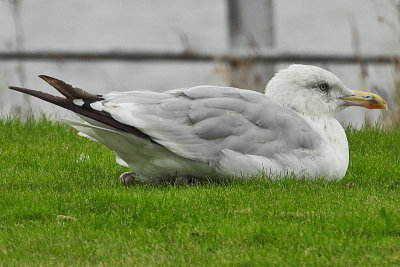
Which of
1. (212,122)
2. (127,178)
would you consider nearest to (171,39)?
(127,178)

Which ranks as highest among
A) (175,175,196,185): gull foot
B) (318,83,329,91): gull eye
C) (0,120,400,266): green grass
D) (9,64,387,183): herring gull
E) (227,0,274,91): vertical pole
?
(227,0,274,91): vertical pole

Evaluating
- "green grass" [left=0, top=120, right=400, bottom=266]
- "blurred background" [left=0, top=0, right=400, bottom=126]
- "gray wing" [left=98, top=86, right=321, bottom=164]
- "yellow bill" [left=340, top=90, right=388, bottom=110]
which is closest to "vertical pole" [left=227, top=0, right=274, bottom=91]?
"blurred background" [left=0, top=0, right=400, bottom=126]

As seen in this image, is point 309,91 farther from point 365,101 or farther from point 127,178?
point 127,178

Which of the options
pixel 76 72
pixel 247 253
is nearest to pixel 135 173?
pixel 247 253

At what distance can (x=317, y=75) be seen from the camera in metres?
7.57

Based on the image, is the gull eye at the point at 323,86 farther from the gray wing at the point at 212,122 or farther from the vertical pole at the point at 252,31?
the vertical pole at the point at 252,31

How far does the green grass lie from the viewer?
562 cm

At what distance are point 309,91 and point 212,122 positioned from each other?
37.3 inches

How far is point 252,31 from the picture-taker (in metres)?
11.8

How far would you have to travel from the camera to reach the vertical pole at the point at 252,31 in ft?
37.0

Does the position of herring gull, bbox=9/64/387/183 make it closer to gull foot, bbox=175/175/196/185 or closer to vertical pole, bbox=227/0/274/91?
gull foot, bbox=175/175/196/185

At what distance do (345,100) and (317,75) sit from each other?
0.32 metres

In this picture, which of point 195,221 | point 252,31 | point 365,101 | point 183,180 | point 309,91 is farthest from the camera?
point 252,31

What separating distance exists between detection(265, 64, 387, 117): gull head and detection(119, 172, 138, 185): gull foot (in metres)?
1.20
